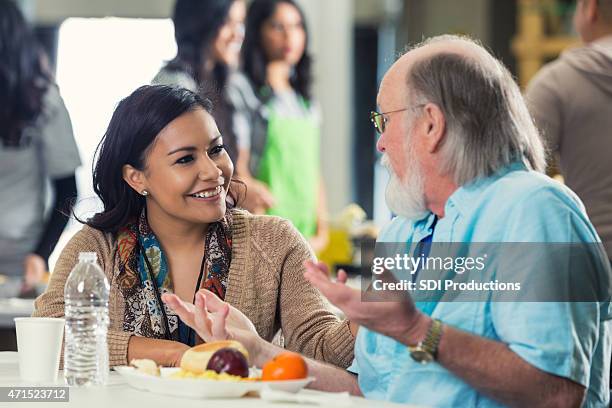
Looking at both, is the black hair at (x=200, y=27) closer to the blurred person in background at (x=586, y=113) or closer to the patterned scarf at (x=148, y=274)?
the blurred person in background at (x=586, y=113)

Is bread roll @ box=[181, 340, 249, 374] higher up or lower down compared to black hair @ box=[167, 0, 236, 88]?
lower down

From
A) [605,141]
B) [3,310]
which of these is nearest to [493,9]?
[605,141]

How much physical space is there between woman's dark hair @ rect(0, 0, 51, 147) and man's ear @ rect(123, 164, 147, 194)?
7.62 ft

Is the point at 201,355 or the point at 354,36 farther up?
the point at 201,355

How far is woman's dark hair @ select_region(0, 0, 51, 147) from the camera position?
16.5 feet

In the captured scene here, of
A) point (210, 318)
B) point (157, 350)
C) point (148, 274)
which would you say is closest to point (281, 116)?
point (148, 274)

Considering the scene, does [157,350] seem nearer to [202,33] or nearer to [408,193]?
[408,193]

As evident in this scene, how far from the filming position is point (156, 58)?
20.4 ft

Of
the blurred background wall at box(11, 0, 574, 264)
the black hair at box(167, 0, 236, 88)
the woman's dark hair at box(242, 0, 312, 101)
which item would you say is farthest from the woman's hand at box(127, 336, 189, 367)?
Result: the blurred background wall at box(11, 0, 574, 264)

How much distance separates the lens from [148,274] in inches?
104

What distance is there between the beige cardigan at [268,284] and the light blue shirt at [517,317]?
1.50ft

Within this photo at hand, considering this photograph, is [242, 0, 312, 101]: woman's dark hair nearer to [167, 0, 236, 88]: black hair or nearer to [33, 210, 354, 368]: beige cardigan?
[167, 0, 236, 88]: black hair

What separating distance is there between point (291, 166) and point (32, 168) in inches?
55.5

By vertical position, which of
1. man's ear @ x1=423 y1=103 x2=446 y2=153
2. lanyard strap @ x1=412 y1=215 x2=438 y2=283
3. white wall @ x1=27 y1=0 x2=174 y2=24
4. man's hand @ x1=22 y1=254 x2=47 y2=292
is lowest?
man's hand @ x1=22 y1=254 x2=47 y2=292
